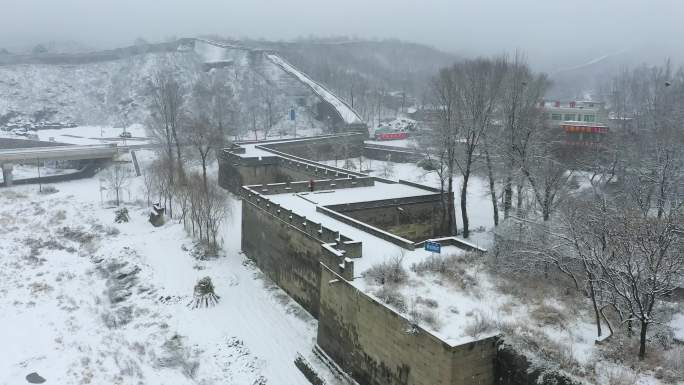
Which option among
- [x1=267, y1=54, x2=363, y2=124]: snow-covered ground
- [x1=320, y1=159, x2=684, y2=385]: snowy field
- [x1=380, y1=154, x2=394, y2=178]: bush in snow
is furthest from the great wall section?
[x1=267, y1=54, x2=363, y2=124]: snow-covered ground

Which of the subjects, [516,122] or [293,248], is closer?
[293,248]

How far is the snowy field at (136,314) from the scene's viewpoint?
19.0m

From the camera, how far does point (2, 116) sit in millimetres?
78688

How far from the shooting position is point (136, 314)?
2341 centimetres

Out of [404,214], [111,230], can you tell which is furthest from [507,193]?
[111,230]

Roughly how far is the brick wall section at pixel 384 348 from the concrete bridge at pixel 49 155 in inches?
1612

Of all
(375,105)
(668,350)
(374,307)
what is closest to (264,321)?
(374,307)

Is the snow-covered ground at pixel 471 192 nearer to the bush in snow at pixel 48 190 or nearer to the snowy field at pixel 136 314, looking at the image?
the snowy field at pixel 136 314

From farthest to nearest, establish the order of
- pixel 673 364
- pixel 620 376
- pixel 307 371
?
pixel 307 371 < pixel 673 364 < pixel 620 376

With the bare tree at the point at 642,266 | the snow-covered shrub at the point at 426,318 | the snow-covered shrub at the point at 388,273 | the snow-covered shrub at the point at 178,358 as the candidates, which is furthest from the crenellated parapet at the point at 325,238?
the bare tree at the point at 642,266

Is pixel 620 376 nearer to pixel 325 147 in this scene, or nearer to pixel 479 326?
pixel 479 326

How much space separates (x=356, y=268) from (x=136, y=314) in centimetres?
1123

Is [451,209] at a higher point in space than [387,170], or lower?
higher

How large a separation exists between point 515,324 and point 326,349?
7.11 meters
